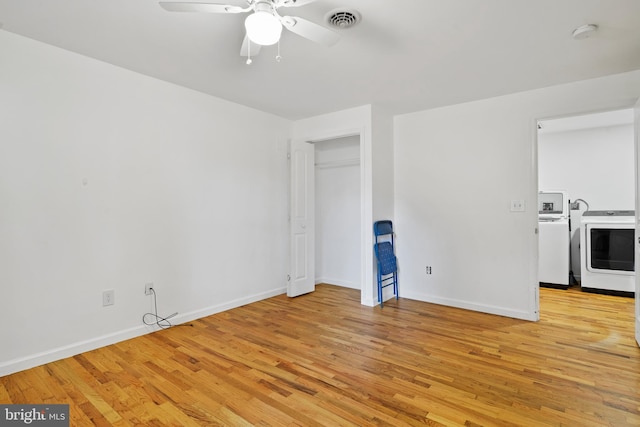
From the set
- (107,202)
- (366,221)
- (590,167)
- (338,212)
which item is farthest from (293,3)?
(590,167)

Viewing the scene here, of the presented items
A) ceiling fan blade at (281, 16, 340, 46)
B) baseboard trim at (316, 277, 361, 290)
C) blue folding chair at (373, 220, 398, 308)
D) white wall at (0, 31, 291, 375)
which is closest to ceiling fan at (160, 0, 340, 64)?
ceiling fan blade at (281, 16, 340, 46)

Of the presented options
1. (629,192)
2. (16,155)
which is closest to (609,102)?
(629,192)

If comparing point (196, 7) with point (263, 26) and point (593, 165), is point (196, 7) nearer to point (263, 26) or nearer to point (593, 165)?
point (263, 26)

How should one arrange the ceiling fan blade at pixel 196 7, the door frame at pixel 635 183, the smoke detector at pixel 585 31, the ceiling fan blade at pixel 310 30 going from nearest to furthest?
the ceiling fan blade at pixel 196 7, the ceiling fan blade at pixel 310 30, the smoke detector at pixel 585 31, the door frame at pixel 635 183

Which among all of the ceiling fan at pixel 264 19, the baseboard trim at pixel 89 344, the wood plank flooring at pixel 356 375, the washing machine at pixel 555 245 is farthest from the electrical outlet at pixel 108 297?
the washing machine at pixel 555 245

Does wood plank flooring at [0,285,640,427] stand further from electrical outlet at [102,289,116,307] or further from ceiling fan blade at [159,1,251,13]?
ceiling fan blade at [159,1,251,13]

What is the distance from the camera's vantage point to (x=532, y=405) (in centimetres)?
188

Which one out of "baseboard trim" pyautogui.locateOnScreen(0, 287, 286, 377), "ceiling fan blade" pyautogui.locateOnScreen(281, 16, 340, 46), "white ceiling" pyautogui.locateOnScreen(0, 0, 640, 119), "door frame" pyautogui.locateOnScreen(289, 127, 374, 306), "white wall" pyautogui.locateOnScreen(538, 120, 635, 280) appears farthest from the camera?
"white wall" pyautogui.locateOnScreen(538, 120, 635, 280)

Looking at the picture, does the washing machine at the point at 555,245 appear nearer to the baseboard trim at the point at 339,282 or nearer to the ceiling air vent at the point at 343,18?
the baseboard trim at the point at 339,282

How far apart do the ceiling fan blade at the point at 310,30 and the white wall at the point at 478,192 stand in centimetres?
245

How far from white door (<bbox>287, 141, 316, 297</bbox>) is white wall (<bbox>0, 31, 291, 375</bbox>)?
1.73ft

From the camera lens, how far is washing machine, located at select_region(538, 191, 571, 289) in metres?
4.53

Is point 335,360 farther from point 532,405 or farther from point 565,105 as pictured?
point 565,105

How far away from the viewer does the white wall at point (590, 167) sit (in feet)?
15.2
